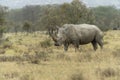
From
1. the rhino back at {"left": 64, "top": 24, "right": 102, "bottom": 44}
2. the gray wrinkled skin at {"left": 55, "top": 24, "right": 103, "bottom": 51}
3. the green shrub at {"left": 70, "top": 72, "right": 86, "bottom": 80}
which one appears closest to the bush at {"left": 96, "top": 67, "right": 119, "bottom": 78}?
the green shrub at {"left": 70, "top": 72, "right": 86, "bottom": 80}

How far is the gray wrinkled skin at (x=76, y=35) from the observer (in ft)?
72.5

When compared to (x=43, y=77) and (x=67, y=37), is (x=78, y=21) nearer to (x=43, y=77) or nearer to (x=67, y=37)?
(x=67, y=37)

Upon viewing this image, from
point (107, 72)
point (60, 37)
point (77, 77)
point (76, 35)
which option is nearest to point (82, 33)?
point (76, 35)

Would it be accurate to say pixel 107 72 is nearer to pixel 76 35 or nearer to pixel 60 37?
pixel 60 37

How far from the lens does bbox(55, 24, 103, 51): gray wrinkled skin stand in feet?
72.5

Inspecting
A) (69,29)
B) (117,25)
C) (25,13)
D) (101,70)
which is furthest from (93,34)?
(25,13)

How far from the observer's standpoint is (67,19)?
4606 cm

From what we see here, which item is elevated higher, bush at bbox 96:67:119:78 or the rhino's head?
bush at bbox 96:67:119:78

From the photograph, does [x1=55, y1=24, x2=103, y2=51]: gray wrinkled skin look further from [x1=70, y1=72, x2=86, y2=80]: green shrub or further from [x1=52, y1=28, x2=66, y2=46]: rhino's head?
[x1=70, y1=72, x2=86, y2=80]: green shrub

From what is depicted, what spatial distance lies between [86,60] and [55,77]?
15.6 feet

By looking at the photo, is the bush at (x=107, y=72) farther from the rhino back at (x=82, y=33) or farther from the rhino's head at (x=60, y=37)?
the rhino back at (x=82, y=33)

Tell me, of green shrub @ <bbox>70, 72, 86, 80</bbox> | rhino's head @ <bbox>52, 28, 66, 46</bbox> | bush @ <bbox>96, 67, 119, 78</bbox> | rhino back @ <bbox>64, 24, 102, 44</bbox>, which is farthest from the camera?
rhino back @ <bbox>64, 24, 102, 44</bbox>

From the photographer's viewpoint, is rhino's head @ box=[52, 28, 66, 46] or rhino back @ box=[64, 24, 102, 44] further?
rhino back @ box=[64, 24, 102, 44]

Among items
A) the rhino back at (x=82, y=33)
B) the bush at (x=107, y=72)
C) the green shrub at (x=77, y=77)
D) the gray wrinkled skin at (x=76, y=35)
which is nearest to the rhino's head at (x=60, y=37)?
the gray wrinkled skin at (x=76, y=35)
